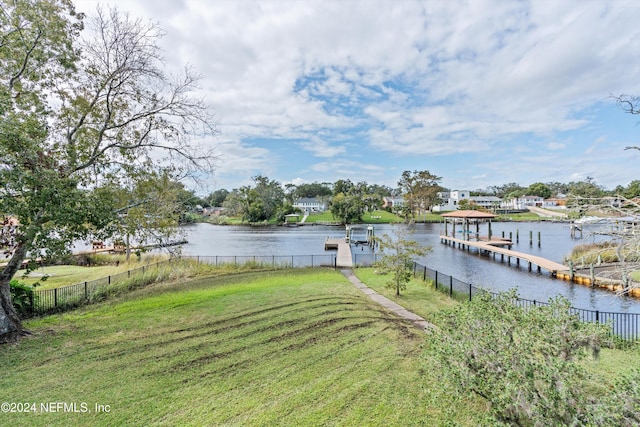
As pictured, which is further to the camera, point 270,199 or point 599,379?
point 270,199

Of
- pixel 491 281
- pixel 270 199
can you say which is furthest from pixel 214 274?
pixel 270 199

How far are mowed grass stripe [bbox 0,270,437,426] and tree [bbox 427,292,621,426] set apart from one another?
123cm

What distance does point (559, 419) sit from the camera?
307 cm

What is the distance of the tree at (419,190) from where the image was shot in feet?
266

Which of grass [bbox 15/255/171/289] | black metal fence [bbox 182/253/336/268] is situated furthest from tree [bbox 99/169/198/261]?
black metal fence [bbox 182/253/336/268]

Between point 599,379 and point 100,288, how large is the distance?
14506 millimetres

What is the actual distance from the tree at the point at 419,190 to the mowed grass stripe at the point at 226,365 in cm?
7342

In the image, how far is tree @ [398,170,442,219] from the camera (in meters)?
81.2

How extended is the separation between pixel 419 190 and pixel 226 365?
3194 inches

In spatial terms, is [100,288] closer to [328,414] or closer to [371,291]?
[371,291]

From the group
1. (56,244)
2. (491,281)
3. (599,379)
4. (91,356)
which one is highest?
(56,244)

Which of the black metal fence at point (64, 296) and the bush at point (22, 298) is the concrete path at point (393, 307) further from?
the bush at point (22, 298)

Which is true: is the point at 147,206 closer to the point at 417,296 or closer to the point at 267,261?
the point at 417,296

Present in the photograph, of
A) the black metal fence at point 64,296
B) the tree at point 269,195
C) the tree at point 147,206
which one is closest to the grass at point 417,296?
the tree at point 147,206
